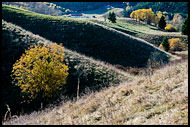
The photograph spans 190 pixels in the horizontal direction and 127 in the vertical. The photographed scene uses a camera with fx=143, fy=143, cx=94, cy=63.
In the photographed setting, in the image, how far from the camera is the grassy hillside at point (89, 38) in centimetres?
3691

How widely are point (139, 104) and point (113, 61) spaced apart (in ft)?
91.7

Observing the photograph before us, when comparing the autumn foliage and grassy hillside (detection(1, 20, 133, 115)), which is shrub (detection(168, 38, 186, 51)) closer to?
grassy hillside (detection(1, 20, 133, 115))

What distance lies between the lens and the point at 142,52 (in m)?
40.6

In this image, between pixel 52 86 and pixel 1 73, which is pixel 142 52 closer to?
pixel 52 86

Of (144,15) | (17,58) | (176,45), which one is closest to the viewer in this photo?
(17,58)

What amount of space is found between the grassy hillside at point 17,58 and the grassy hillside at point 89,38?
10.3 m

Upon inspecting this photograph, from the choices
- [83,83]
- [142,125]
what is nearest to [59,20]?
[83,83]

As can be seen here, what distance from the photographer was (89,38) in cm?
4059

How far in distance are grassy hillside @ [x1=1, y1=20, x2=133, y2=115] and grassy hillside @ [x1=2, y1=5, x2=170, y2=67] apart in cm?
1025

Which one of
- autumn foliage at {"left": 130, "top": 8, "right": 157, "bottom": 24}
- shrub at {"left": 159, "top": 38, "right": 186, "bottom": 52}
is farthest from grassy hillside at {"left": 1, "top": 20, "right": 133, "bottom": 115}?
autumn foliage at {"left": 130, "top": 8, "right": 157, "bottom": 24}

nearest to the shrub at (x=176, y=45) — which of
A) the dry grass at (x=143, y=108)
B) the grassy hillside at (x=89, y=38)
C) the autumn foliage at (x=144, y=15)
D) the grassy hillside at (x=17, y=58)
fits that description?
the grassy hillside at (x=89, y=38)

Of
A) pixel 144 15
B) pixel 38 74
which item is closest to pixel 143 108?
pixel 38 74

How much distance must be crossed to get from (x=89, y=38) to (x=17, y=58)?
72.6ft

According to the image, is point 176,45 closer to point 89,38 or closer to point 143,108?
point 89,38
